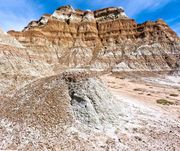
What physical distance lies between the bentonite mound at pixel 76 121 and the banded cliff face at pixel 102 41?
2209 inches

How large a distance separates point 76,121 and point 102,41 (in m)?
77.6

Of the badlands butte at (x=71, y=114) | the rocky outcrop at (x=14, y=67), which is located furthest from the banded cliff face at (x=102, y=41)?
the badlands butte at (x=71, y=114)

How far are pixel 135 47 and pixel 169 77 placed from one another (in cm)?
2083

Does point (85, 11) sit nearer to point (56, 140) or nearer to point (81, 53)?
point (81, 53)

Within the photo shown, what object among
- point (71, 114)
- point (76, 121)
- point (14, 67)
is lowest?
point (76, 121)

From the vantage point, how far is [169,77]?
64.8 m

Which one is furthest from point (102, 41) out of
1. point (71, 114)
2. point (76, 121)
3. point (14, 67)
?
point (76, 121)

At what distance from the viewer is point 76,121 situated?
54.6 feet

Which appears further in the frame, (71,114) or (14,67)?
(14,67)

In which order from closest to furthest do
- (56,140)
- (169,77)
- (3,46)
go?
(56,140)
(3,46)
(169,77)

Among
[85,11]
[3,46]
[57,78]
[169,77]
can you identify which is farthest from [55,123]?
[85,11]

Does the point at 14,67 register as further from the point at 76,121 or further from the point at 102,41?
the point at 102,41

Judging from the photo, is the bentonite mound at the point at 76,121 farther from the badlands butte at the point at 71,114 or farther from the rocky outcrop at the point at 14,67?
the rocky outcrop at the point at 14,67

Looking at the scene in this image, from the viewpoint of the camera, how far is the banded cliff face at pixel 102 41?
77.8 meters
